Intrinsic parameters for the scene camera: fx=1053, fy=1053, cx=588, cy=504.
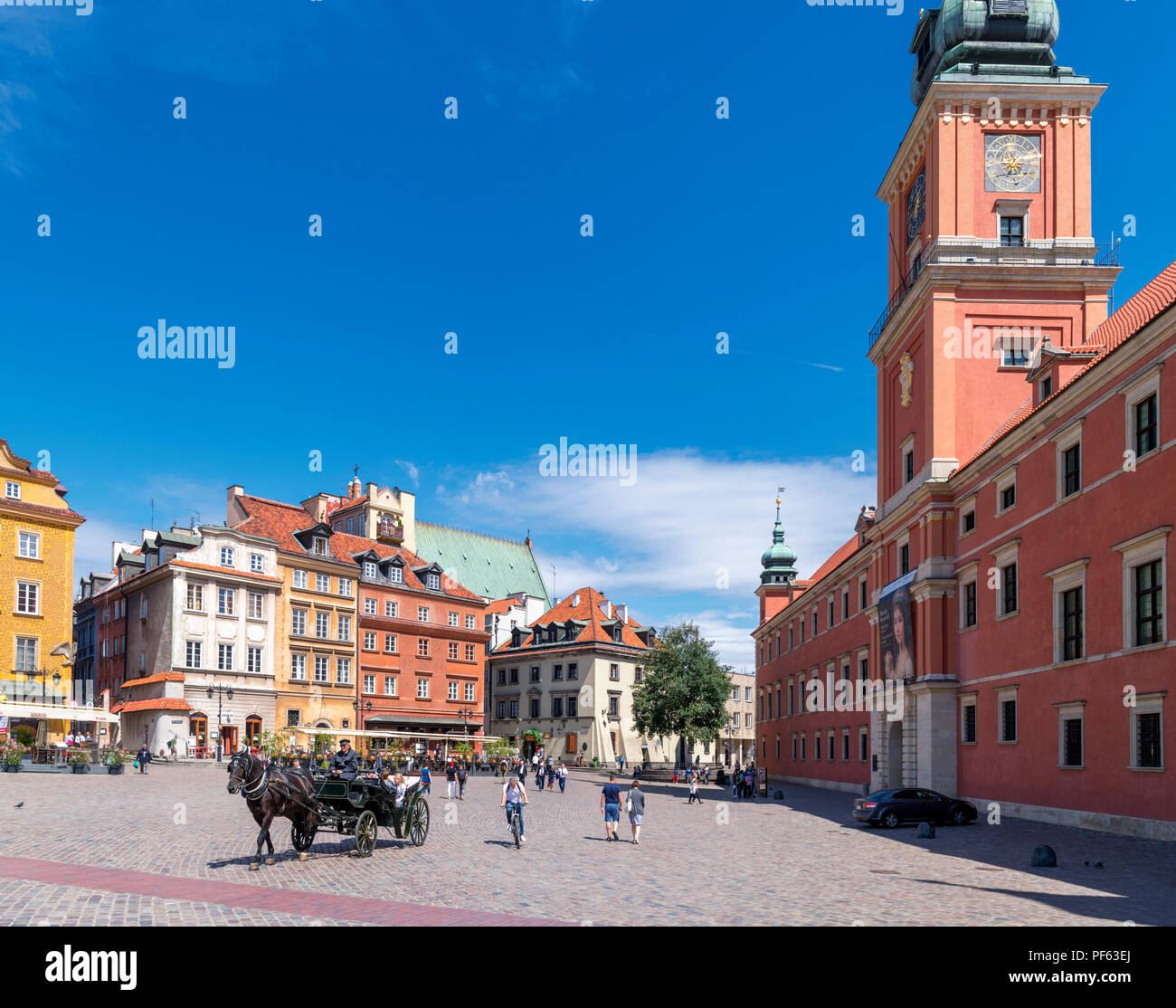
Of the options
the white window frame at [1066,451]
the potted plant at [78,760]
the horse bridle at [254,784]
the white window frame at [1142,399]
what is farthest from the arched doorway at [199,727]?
the white window frame at [1142,399]

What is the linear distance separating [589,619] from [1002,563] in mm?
57881

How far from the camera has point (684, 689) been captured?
6925cm

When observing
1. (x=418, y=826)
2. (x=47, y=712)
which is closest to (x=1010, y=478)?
(x=418, y=826)

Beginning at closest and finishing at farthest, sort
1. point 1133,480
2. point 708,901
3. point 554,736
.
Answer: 1. point 708,901
2. point 1133,480
3. point 554,736

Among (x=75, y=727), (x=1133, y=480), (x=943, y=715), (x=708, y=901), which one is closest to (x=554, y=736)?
(x=75, y=727)

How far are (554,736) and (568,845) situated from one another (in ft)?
217

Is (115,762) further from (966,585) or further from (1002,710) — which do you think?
(1002,710)

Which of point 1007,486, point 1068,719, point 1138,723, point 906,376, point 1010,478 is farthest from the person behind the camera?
point 906,376

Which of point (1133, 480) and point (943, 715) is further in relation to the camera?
point (943, 715)

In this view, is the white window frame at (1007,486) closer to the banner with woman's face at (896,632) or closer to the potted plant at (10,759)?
the banner with woman's face at (896,632)

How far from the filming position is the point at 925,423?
142ft

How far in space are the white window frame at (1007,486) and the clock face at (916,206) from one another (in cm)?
1493

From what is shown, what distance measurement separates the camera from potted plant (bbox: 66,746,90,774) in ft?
152
